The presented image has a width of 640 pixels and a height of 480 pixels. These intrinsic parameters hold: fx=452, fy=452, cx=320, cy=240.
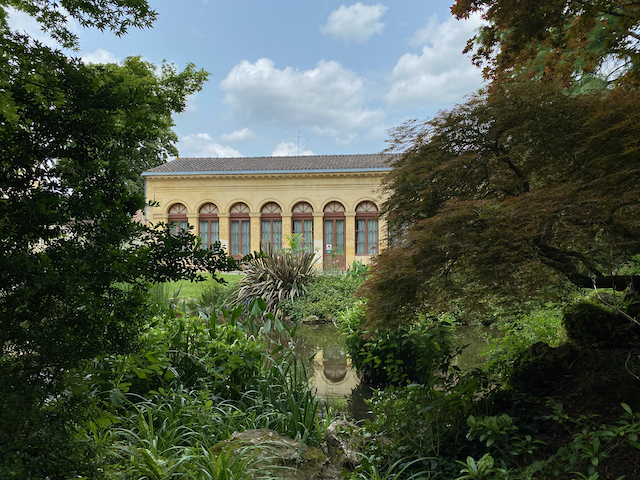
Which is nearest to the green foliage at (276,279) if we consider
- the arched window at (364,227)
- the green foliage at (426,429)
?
the green foliage at (426,429)

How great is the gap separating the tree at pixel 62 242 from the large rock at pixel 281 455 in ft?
3.11

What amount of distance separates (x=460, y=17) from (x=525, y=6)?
671 mm

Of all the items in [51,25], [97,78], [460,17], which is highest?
[460,17]

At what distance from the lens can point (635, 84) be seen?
292cm

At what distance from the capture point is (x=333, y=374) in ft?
20.7

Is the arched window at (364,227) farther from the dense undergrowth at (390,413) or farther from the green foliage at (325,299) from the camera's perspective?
the dense undergrowth at (390,413)

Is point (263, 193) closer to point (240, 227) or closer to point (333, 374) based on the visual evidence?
point (240, 227)

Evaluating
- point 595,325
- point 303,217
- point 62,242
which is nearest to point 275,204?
point 303,217

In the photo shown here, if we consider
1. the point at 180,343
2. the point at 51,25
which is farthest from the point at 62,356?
the point at 180,343

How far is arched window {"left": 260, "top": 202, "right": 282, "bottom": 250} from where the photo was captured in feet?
74.3

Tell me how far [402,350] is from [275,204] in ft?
59.5

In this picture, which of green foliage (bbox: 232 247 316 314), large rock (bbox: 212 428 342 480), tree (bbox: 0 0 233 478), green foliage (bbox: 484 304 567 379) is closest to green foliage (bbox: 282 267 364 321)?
green foliage (bbox: 232 247 316 314)

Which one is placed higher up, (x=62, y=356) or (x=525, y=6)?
(x=525, y=6)

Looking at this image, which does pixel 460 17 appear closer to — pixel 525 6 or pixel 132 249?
pixel 525 6
